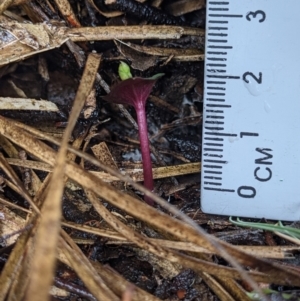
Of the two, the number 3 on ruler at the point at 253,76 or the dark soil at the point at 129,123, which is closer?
the dark soil at the point at 129,123

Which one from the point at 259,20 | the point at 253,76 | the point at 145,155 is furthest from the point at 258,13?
the point at 145,155

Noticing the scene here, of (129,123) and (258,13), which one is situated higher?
(258,13)

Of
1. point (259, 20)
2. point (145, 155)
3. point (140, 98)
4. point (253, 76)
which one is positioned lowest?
point (145, 155)

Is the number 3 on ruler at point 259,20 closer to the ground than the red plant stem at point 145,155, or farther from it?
farther from it

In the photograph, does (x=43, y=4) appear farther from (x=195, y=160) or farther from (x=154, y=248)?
(x=154, y=248)

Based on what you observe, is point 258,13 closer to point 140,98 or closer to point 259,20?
point 259,20

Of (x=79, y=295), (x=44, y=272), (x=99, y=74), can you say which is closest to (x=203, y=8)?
(x=99, y=74)

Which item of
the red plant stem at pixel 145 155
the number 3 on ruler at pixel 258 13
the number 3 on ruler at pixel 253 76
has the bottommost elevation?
the red plant stem at pixel 145 155

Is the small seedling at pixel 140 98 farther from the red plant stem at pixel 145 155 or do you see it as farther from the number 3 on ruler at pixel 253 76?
the number 3 on ruler at pixel 253 76

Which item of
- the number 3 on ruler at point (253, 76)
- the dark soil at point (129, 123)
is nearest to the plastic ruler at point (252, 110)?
the number 3 on ruler at point (253, 76)
